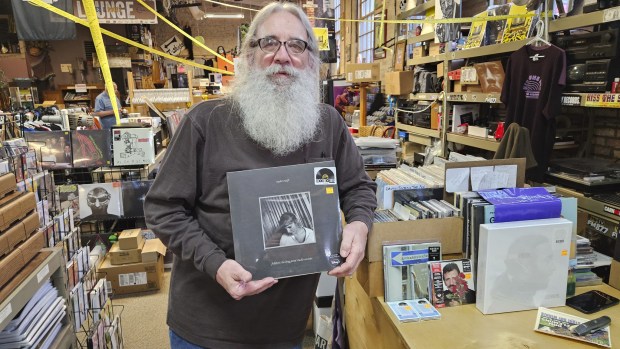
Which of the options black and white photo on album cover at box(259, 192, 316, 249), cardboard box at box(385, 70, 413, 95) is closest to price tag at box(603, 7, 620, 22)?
black and white photo on album cover at box(259, 192, 316, 249)

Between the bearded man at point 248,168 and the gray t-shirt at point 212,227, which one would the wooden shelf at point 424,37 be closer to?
the bearded man at point 248,168

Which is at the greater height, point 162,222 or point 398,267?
point 162,222

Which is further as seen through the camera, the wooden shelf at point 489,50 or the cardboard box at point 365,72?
the cardboard box at point 365,72

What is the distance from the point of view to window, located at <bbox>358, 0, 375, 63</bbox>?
30.4 ft

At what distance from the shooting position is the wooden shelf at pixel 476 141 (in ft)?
10.7

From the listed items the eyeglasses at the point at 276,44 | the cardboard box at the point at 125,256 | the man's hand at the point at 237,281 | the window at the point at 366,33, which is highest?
the window at the point at 366,33

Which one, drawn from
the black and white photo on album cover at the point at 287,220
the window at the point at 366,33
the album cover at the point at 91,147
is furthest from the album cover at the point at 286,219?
the window at the point at 366,33

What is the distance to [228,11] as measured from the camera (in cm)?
1698

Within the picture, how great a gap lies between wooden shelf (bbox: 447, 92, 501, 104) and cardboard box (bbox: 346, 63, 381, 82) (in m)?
1.93

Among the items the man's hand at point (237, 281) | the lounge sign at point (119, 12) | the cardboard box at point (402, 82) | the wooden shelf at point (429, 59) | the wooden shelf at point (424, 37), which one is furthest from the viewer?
the lounge sign at point (119, 12)

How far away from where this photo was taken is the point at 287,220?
1307 mm

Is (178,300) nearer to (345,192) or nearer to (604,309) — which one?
(345,192)

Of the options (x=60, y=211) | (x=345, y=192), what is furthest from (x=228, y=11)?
(x=345, y=192)

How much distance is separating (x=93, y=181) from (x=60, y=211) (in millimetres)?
1547
